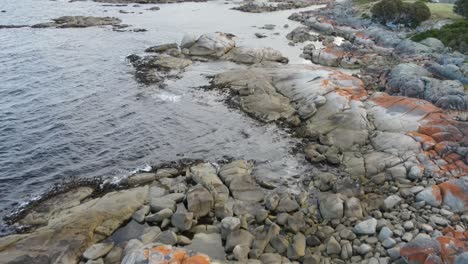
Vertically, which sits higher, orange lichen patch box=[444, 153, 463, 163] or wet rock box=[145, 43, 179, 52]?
wet rock box=[145, 43, 179, 52]

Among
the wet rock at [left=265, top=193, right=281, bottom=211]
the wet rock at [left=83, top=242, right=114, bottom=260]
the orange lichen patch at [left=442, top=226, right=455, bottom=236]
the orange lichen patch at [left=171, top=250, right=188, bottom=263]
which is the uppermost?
the orange lichen patch at [left=171, top=250, right=188, bottom=263]

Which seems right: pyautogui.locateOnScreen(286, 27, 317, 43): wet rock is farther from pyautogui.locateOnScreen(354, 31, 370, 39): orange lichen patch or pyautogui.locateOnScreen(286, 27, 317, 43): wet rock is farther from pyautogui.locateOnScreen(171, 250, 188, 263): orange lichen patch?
pyautogui.locateOnScreen(171, 250, 188, 263): orange lichen patch

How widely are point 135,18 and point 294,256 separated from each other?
6990 cm

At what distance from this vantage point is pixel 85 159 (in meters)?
23.9

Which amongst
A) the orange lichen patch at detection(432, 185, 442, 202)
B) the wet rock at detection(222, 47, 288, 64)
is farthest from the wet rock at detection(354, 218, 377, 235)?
the wet rock at detection(222, 47, 288, 64)

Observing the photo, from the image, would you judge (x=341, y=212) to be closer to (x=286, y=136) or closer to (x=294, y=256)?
(x=294, y=256)

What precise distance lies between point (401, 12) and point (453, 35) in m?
16.9

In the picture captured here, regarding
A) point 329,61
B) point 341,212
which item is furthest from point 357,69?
point 341,212

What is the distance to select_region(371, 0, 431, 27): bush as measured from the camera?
2183 inches

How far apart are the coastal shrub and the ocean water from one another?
1630 cm

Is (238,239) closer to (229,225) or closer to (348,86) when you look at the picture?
(229,225)

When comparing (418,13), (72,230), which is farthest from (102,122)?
(418,13)

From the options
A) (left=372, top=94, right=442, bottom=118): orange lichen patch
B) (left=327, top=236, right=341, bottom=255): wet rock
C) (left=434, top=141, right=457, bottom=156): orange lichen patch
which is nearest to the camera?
(left=327, top=236, right=341, bottom=255): wet rock

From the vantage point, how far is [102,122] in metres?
29.1
